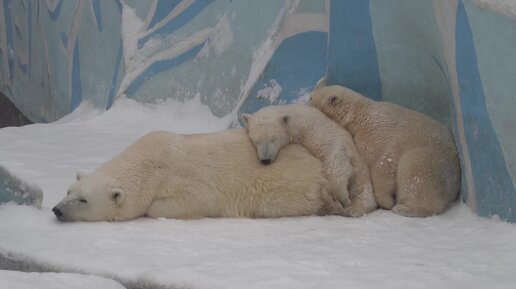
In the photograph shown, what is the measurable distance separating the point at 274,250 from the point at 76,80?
8373 millimetres

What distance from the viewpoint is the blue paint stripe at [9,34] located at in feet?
52.4

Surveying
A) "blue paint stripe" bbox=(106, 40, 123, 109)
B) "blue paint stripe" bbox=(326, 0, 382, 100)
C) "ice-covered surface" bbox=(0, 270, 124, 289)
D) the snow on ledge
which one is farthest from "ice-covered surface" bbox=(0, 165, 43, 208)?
"blue paint stripe" bbox=(106, 40, 123, 109)

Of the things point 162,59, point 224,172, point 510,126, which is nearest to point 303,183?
point 224,172

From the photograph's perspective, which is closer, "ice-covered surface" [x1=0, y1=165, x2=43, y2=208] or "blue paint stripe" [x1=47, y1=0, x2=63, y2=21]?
"ice-covered surface" [x1=0, y1=165, x2=43, y2=208]

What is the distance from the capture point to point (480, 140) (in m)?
6.06

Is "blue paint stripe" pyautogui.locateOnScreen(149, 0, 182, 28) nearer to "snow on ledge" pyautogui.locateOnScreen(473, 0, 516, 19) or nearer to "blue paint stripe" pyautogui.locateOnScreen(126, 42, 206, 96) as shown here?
"blue paint stripe" pyautogui.locateOnScreen(126, 42, 206, 96)

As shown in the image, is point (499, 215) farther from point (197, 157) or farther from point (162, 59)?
point (162, 59)

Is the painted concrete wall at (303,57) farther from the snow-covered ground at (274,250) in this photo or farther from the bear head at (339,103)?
the snow-covered ground at (274,250)

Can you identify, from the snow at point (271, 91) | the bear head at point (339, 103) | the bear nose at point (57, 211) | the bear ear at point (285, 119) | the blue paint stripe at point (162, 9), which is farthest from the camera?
the blue paint stripe at point (162, 9)

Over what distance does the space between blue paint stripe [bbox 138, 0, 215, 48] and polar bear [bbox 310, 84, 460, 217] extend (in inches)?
132

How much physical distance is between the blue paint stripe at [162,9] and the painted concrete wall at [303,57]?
0.02 metres

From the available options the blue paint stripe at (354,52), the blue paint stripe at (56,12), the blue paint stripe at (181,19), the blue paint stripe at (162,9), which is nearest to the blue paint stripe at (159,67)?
the blue paint stripe at (181,19)

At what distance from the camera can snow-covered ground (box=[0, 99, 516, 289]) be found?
4750 mm

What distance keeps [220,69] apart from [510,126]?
4387 mm
